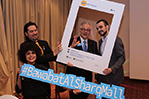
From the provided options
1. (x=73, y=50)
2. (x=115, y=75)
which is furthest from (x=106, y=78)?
(x=73, y=50)

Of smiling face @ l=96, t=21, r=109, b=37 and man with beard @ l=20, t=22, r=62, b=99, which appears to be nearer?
smiling face @ l=96, t=21, r=109, b=37

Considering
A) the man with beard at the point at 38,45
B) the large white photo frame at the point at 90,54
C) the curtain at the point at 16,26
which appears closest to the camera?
the large white photo frame at the point at 90,54

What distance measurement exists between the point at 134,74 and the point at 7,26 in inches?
133

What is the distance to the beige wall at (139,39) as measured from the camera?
4105 millimetres

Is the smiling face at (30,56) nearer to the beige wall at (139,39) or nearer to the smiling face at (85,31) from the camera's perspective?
the smiling face at (85,31)

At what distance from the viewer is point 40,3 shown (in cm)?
343

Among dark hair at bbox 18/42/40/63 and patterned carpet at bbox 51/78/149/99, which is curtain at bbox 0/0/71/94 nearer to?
patterned carpet at bbox 51/78/149/99

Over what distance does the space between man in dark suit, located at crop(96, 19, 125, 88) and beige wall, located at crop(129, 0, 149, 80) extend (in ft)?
9.67

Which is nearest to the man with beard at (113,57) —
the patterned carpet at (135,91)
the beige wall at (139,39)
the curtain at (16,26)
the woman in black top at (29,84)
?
the woman in black top at (29,84)

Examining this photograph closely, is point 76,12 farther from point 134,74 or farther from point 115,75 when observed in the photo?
point 134,74

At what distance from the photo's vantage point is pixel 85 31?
60.4 inches

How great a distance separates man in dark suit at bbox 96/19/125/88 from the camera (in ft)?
4.71

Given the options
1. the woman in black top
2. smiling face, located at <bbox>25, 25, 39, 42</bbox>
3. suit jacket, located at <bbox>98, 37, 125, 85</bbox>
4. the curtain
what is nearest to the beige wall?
the curtain

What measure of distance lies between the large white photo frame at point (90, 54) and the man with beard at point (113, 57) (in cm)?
6
